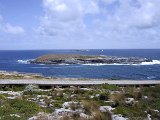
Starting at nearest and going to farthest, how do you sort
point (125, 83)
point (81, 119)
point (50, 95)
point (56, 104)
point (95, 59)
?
point (81, 119), point (56, 104), point (50, 95), point (125, 83), point (95, 59)

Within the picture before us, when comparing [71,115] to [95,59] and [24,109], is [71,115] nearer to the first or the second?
[24,109]

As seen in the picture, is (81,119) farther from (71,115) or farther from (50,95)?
(50,95)

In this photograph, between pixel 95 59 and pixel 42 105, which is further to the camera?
pixel 95 59

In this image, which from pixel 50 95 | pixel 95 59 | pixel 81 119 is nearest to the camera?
pixel 81 119

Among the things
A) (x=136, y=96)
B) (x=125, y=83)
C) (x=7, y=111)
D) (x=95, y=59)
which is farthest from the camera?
(x=95, y=59)

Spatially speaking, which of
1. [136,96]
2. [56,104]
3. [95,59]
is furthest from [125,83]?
[95,59]

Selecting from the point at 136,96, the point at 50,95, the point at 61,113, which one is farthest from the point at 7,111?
the point at 136,96

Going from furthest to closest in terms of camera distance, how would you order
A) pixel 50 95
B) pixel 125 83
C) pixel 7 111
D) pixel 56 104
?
pixel 125 83
pixel 50 95
pixel 56 104
pixel 7 111

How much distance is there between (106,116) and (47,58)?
17621cm

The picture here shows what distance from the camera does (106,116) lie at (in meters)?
20.9

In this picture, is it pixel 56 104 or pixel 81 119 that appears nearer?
pixel 81 119

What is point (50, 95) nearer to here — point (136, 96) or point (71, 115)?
point (136, 96)

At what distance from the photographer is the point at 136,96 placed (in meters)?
28.7

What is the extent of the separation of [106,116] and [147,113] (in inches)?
135
